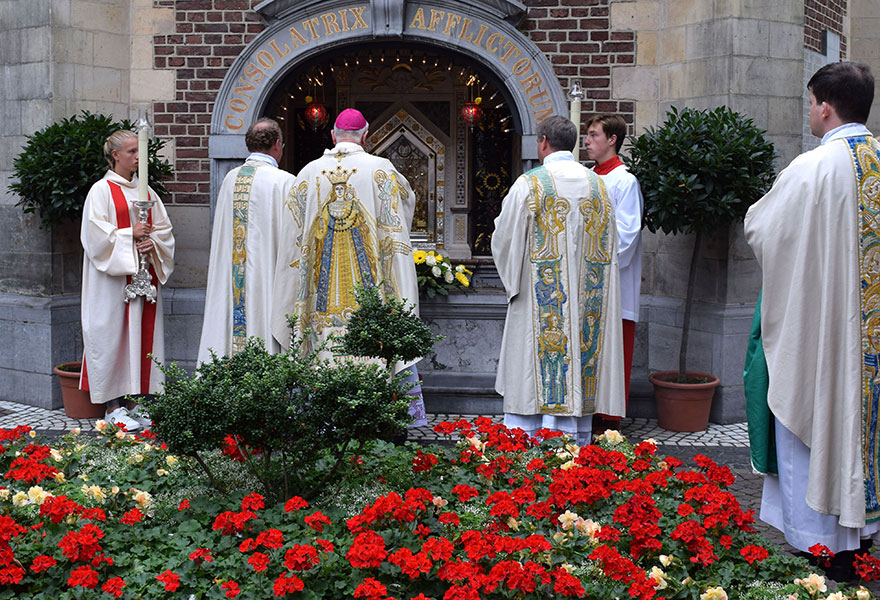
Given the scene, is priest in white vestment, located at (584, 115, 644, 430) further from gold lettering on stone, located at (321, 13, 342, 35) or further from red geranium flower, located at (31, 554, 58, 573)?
red geranium flower, located at (31, 554, 58, 573)

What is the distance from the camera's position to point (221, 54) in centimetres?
810

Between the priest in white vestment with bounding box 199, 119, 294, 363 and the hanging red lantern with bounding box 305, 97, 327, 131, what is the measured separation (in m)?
4.31

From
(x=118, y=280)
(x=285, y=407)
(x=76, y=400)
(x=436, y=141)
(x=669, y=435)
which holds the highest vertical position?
(x=436, y=141)

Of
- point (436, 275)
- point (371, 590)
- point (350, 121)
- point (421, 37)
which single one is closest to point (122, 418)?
point (436, 275)

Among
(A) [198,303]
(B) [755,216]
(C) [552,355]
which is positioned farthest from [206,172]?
(B) [755,216]

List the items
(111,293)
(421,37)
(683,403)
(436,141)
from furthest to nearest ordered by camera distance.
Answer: (436,141) → (421,37) → (683,403) → (111,293)

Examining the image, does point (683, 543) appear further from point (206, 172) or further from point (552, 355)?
point (206, 172)

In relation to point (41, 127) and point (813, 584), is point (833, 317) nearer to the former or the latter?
point (813, 584)

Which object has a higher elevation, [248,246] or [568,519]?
[248,246]

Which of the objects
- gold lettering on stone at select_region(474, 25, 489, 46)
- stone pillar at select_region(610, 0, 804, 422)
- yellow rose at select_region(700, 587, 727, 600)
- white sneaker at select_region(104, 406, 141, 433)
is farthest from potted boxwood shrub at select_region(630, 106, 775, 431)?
yellow rose at select_region(700, 587, 727, 600)

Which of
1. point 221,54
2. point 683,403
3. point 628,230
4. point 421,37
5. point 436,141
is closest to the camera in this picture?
point 628,230

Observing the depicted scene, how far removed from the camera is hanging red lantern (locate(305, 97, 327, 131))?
36.2 ft

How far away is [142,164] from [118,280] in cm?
113

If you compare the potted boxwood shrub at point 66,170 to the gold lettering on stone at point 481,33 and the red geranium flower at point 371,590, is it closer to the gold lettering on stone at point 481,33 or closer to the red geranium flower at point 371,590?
the gold lettering on stone at point 481,33
